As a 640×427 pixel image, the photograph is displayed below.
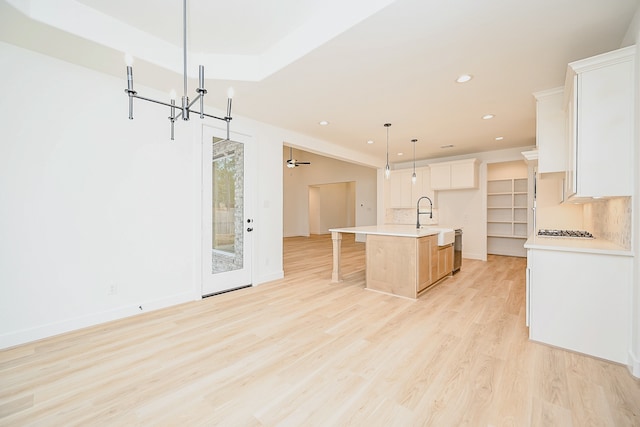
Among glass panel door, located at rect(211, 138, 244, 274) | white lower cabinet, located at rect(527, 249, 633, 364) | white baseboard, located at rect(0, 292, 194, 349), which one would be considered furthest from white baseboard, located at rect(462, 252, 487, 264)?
white baseboard, located at rect(0, 292, 194, 349)

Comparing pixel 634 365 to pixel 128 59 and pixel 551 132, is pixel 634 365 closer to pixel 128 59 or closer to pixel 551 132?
pixel 551 132

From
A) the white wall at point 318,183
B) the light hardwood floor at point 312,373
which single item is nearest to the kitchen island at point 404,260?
the light hardwood floor at point 312,373

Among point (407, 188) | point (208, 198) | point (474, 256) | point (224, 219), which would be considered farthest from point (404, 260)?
point (407, 188)

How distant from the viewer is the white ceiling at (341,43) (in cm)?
200

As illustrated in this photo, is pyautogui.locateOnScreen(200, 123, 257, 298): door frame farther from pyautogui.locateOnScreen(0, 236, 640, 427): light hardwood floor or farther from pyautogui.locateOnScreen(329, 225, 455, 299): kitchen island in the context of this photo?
pyautogui.locateOnScreen(329, 225, 455, 299): kitchen island

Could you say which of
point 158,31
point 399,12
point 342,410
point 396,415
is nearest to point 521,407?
point 396,415

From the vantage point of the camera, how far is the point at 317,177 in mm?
10945

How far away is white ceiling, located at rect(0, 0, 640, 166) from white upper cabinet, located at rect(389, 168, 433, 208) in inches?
133

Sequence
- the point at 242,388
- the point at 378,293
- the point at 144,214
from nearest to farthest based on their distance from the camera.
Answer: the point at 242,388
the point at 144,214
the point at 378,293

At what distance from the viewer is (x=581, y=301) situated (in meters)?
2.17

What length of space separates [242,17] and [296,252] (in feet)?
19.3

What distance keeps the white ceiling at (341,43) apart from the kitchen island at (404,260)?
5.97 ft

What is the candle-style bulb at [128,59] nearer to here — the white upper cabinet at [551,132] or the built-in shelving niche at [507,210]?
the white upper cabinet at [551,132]

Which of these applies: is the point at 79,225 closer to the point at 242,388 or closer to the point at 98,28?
the point at 98,28
